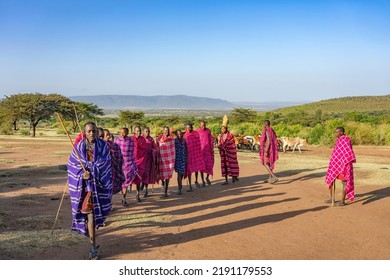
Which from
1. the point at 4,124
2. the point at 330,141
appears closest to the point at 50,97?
the point at 4,124

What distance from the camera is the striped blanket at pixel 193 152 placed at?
455 inches

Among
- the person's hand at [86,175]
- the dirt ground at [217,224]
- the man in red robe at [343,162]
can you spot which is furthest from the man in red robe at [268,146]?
the person's hand at [86,175]

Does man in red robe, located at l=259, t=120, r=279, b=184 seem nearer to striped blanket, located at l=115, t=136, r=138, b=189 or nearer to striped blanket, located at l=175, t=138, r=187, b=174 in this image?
striped blanket, located at l=175, t=138, r=187, b=174

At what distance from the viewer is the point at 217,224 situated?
7.73 meters

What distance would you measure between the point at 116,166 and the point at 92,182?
309cm

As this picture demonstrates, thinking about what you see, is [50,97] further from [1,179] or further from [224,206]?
[224,206]

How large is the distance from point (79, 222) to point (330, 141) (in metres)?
23.3

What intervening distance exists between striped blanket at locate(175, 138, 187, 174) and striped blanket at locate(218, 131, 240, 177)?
190 cm

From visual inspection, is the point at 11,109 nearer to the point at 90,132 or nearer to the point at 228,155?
the point at 228,155

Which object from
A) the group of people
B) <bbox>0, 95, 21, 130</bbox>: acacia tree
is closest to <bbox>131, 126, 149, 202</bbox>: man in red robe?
the group of people

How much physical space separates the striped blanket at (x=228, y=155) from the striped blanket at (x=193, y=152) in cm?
109

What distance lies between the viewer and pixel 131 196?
35.1 ft

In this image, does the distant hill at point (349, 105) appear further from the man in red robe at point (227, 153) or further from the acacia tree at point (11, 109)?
the man in red robe at point (227, 153)

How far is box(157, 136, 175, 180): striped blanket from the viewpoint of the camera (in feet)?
34.6
